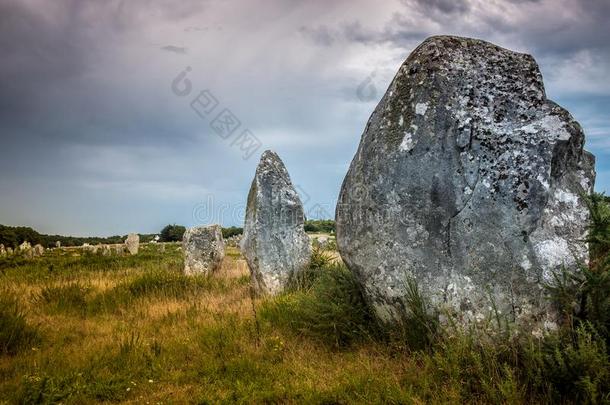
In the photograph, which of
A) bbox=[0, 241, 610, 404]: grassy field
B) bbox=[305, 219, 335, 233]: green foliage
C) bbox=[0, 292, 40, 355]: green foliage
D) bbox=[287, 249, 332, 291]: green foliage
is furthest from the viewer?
bbox=[305, 219, 335, 233]: green foliage

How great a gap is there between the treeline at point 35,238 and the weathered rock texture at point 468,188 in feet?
99.3

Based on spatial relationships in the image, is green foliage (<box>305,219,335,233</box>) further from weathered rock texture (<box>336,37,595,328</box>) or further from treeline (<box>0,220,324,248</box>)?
weathered rock texture (<box>336,37,595,328</box>)

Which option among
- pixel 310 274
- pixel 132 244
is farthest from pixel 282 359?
pixel 132 244

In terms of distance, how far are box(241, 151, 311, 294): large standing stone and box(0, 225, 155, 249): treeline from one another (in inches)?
969

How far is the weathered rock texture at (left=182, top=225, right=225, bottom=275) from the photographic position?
15547 millimetres

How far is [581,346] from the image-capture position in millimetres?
4156

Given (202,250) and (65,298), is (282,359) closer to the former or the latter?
(65,298)

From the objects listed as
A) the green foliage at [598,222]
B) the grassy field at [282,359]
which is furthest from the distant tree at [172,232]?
the green foliage at [598,222]

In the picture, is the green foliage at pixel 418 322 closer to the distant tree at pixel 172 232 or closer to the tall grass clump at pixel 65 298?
the tall grass clump at pixel 65 298

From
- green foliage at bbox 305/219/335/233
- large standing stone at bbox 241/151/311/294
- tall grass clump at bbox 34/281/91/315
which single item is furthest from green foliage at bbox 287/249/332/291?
green foliage at bbox 305/219/335/233

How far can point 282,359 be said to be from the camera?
6.16 metres

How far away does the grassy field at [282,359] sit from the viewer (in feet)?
14.7

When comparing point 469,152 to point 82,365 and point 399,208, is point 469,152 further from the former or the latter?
point 82,365

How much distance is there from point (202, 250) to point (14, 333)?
8.57 meters
